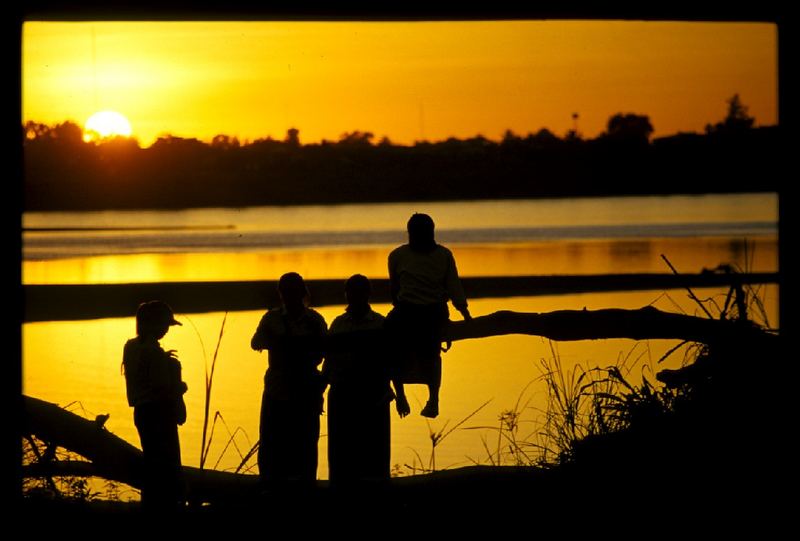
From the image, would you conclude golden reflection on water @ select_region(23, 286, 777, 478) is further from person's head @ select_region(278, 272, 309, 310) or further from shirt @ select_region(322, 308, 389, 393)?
person's head @ select_region(278, 272, 309, 310)

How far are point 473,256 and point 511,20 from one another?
3966cm

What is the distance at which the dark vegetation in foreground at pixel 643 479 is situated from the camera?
276 inches

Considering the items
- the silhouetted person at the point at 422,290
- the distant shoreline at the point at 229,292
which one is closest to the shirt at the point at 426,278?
the silhouetted person at the point at 422,290

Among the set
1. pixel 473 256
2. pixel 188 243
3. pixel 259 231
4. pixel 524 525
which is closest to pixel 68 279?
pixel 473 256

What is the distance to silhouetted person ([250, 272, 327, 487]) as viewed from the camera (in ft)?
27.8

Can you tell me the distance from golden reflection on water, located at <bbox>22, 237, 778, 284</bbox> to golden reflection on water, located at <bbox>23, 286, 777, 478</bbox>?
990 cm

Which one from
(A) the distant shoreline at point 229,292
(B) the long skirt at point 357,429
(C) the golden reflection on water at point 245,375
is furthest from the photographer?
(A) the distant shoreline at point 229,292

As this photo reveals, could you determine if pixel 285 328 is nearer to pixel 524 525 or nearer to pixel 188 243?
pixel 524 525

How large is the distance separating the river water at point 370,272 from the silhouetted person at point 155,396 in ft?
5.41

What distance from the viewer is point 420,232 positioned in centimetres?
886

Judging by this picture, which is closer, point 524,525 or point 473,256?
point 524,525

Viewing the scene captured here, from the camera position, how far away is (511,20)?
6.24 metres

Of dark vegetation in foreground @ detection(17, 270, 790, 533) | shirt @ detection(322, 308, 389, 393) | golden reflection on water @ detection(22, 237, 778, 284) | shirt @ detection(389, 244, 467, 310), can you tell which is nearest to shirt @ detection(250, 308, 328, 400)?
shirt @ detection(322, 308, 389, 393)

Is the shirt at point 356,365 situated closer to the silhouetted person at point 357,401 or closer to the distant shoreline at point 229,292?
the silhouetted person at point 357,401
